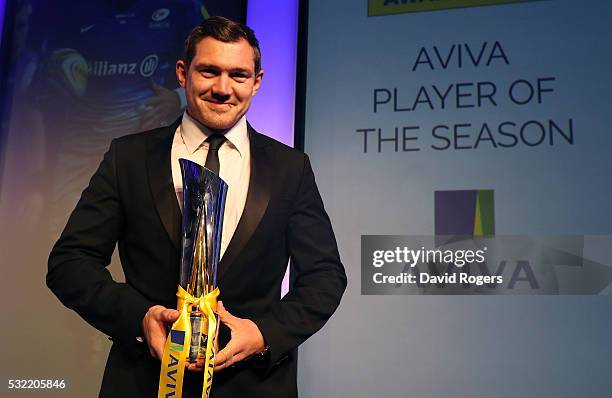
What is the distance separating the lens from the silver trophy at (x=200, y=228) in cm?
112

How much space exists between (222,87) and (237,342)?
51 centimetres

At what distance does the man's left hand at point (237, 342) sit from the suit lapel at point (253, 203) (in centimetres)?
15

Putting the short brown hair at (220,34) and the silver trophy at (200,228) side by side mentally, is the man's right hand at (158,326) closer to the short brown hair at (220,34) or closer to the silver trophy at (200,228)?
the silver trophy at (200,228)

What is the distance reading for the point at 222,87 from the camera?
4.43 ft

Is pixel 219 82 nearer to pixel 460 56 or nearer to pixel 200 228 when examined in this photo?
pixel 200 228

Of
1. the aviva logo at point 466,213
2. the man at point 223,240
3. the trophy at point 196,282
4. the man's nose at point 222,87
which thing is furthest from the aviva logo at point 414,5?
the trophy at point 196,282

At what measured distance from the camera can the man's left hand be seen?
3.64 ft

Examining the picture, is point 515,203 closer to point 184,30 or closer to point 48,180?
point 184,30

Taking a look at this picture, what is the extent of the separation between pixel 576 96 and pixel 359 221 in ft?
3.14

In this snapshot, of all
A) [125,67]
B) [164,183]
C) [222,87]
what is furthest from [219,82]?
[125,67]

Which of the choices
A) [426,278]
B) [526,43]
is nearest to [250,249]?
[426,278]

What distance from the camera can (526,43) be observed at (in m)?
2.66

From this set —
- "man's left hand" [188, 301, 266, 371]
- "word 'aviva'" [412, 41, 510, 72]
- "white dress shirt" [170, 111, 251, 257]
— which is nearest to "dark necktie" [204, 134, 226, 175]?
"white dress shirt" [170, 111, 251, 257]

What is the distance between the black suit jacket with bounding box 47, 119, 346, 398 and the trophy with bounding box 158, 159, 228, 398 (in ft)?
0.46
